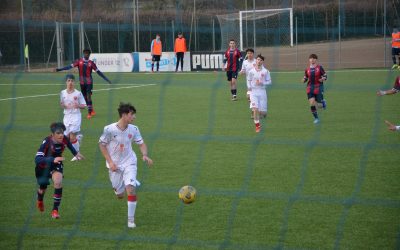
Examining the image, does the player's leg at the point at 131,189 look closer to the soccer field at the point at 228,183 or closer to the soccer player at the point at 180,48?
the soccer field at the point at 228,183

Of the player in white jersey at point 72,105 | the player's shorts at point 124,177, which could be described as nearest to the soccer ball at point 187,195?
the player's shorts at point 124,177

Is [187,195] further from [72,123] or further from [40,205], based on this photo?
[72,123]

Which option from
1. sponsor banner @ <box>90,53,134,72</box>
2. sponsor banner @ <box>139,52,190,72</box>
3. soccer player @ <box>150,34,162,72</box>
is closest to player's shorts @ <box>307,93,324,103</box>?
soccer player @ <box>150,34,162,72</box>

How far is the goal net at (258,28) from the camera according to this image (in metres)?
36.4

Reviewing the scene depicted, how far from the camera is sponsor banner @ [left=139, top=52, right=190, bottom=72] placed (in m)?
36.2

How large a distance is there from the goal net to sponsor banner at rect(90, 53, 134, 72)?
219 inches

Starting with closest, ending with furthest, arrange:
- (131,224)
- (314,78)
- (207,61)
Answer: (131,224)
(314,78)
(207,61)

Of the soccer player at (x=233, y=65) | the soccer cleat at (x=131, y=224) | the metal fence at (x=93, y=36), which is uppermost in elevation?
the metal fence at (x=93, y=36)

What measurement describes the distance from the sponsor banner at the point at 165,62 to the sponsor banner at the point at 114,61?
2.04 feet

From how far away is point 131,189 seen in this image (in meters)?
8.11

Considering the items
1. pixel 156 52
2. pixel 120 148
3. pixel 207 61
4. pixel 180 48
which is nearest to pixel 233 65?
pixel 180 48

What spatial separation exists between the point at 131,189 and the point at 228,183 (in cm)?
248

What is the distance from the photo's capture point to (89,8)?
141 ft

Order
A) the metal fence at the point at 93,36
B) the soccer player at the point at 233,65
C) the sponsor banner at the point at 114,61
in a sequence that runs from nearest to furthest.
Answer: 1. the soccer player at the point at 233,65
2. the sponsor banner at the point at 114,61
3. the metal fence at the point at 93,36
